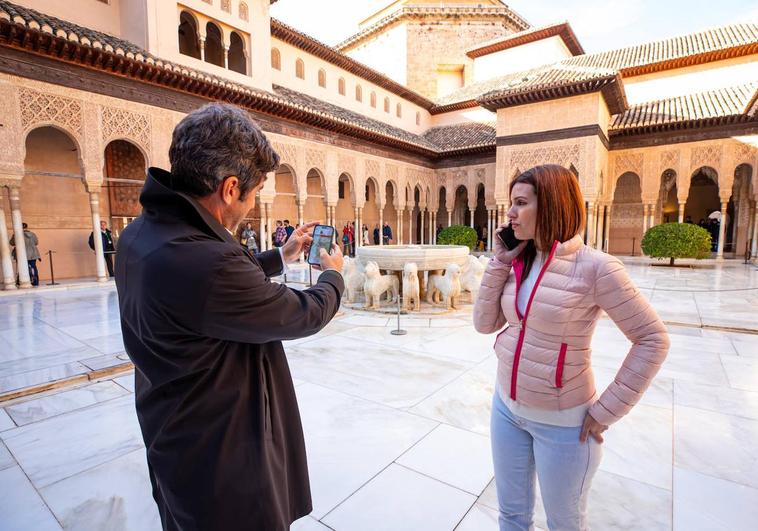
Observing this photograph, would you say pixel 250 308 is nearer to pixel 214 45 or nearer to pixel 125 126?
pixel 125 126

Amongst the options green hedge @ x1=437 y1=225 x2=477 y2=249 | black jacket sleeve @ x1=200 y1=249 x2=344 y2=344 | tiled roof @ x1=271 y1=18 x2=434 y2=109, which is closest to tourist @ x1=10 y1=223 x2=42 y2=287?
tiled roof @ x1=271 y1=18 x2=434 y2=109

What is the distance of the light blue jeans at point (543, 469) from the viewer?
1.41 meters

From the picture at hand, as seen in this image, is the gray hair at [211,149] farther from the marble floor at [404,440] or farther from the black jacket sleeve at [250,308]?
the marble floor at [404,440]

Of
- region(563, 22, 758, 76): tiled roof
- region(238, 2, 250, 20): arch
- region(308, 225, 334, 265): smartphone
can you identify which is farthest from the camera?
region(563, 22, 758, 76): tiled roof

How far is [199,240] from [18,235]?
477 inches

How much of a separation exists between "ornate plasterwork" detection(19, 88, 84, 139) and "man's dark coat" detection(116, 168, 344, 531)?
38.5 feet

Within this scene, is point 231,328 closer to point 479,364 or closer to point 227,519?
point 227,519

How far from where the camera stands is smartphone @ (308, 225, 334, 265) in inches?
62.0

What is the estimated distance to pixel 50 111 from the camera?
32.3ft

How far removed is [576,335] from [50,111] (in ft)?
41.6

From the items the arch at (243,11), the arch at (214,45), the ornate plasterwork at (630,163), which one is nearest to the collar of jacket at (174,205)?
the arch at (214,45)

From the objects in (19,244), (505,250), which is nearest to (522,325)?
(505,250)

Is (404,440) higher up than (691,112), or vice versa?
(691,112)

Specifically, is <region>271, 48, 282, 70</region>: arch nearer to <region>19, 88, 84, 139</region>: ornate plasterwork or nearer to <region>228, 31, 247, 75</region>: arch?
<region>228, 31, 247, 75</region>: arch
